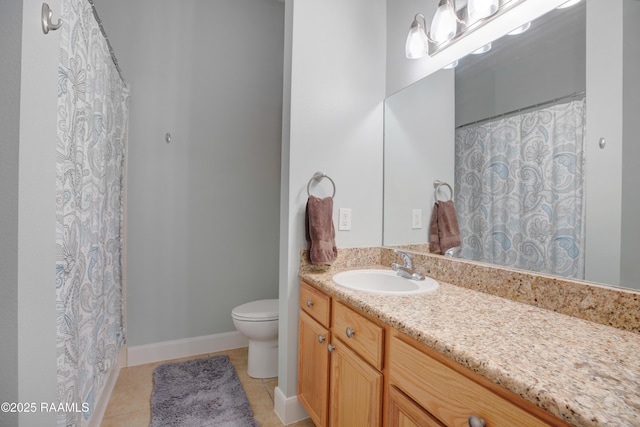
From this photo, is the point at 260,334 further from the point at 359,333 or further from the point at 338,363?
the point at 359,333

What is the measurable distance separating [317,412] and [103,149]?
65.2 inches

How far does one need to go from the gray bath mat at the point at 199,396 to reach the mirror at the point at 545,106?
1.30 m

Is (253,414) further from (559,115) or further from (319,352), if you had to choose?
(559,115)

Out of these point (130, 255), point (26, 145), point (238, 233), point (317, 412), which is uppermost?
point (26, 145)

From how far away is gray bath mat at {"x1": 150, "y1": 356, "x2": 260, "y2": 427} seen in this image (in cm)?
154

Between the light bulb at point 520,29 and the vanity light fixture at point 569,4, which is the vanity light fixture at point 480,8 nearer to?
the light bulb at point 520,29

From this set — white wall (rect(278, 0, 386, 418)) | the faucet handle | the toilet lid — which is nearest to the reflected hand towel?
the faucet handle

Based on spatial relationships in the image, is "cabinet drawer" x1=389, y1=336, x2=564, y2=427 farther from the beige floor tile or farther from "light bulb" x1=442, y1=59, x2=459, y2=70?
the beige floor tile

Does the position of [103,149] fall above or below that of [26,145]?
above

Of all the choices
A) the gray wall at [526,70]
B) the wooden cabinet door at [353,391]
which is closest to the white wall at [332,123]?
the wooden cabinet door at [353,391]

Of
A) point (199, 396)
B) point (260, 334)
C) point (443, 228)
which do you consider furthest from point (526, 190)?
point (199, 396)

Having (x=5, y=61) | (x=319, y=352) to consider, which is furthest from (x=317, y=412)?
(x=5, y=61)

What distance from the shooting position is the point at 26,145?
78 centimetres

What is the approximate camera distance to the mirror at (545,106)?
2.79 feet
